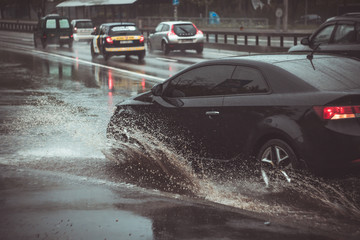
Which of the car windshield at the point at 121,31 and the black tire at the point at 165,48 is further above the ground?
the car windshield at the point at 121,31

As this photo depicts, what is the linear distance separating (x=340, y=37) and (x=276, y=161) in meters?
7.59

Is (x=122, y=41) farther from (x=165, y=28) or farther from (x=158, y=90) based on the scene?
(x=158, y=90)

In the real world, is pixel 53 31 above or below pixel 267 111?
above

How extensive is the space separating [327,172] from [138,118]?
2.75 m

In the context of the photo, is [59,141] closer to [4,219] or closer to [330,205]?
[4,219]

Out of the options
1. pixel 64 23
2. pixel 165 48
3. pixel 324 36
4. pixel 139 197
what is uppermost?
pixel 64 23

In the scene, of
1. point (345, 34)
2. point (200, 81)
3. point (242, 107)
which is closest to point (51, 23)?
point (345, 34)

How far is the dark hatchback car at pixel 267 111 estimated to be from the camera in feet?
18.2

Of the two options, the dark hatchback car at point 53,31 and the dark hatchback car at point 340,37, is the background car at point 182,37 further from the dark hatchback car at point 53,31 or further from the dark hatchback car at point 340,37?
the dark hatchback car at point 340,37

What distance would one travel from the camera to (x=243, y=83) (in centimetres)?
630

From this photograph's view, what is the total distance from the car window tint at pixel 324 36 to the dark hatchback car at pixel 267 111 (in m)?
6.61

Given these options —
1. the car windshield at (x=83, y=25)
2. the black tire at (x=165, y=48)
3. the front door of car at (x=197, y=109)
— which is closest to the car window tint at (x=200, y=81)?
the front door of car at (x=197, y=109)

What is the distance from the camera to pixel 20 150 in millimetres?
8680

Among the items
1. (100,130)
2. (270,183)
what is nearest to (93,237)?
(270,183)
